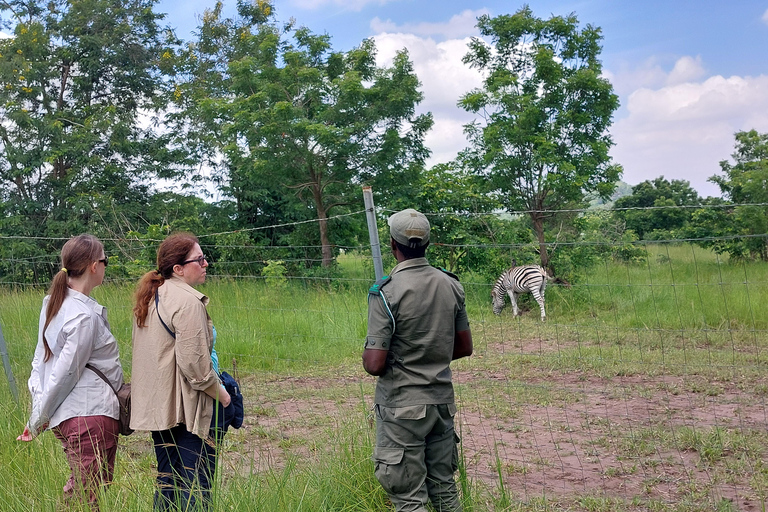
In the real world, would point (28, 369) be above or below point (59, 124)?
below

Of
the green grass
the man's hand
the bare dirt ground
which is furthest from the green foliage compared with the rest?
the man's hand

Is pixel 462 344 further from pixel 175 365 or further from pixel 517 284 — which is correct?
pixel 517 284

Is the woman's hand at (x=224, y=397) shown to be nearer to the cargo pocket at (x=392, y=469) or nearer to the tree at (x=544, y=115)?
the cargo pocket at (x=392, y=469)

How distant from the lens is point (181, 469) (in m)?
3.28

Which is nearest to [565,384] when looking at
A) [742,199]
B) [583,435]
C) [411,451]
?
[583,435]

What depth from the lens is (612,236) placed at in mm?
17781

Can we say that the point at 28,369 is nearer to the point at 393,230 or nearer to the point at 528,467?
the point at 528,467

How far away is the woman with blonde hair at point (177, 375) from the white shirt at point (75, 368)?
8.9 inches

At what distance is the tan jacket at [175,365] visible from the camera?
3.07 meters

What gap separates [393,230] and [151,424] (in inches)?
56.7

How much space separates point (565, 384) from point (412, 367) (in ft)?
16.3

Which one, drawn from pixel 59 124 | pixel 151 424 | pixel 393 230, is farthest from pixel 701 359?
pixel 59 124

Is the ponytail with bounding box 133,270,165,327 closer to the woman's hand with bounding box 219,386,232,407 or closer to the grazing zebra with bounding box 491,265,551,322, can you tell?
the woman's hand with bounding box 219,386,232,407

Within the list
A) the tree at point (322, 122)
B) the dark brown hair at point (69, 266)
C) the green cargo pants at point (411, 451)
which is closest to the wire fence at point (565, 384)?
the green cargo pants at point (411, 451)
